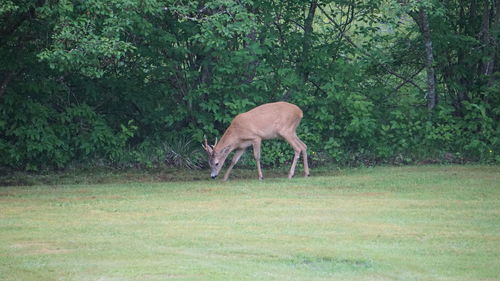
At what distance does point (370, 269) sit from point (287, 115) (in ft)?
29.8

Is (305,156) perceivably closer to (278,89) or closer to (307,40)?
(278,89)

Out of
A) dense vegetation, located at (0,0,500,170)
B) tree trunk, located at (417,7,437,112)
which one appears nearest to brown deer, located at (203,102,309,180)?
dense vegetation, located at (0,0,500,170)

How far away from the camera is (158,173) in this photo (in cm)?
1727

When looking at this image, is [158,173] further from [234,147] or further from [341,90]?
[341,90]

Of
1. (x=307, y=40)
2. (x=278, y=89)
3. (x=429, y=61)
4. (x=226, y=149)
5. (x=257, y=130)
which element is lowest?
(x=226, y=149)

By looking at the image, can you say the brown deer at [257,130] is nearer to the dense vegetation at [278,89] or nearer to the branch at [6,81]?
the dense vegetation at [278,89]

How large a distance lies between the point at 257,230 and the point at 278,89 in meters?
8.73

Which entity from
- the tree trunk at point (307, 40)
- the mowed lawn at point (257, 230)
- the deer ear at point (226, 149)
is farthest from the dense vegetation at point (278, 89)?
the mowed lawn at point (257, 230)

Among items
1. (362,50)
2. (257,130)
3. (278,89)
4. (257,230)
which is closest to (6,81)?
(257,130)

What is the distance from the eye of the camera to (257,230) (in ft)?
34.0

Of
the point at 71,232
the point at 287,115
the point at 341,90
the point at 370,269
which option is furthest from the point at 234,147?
the point at 370,269

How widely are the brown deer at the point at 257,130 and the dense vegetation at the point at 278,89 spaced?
3.07ft

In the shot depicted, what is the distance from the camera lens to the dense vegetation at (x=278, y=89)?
56.6 ft

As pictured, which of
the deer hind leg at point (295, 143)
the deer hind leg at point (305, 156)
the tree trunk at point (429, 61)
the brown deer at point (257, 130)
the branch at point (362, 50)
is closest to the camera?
the deer hind leg at point (305, 156)
